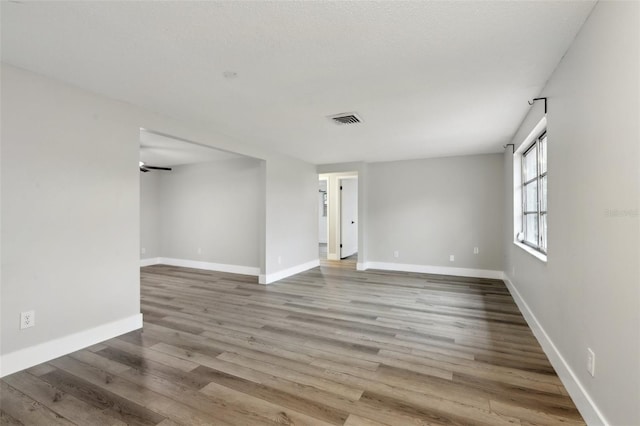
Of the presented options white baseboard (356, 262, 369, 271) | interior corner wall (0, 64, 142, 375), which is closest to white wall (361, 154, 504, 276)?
white baseboard (356, 262, 369, 271)

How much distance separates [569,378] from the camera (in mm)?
1950

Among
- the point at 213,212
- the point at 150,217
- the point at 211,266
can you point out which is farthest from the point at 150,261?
the point at 213,212

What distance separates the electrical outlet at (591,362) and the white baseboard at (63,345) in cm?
376

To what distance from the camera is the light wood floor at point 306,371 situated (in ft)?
5.90

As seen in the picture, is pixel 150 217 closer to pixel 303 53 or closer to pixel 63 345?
pixel 63 345

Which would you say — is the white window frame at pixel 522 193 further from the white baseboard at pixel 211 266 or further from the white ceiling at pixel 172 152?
the white baseboard at pixel 211 266

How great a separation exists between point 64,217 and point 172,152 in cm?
318

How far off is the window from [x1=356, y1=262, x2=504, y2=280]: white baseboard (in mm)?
1706

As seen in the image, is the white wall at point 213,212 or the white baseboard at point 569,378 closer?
the white baseboard at point 569,378

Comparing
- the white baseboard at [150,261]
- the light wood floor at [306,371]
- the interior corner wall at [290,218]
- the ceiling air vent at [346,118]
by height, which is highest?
the ceiling air vent at [346,118]

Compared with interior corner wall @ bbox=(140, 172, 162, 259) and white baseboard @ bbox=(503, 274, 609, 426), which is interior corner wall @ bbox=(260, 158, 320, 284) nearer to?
interior corner wall @ bbox=(140, 172, 162, 259)

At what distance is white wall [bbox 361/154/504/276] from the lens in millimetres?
5547

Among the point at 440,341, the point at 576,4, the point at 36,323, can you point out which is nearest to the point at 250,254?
the point at 36,323

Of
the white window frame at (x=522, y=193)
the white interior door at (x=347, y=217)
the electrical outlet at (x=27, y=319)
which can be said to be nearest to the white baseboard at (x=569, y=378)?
the white window frame at (x=522, y=193)
